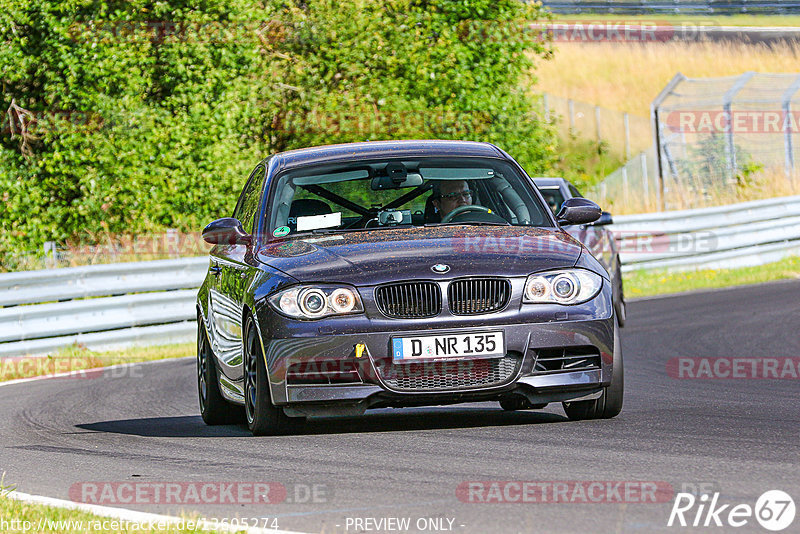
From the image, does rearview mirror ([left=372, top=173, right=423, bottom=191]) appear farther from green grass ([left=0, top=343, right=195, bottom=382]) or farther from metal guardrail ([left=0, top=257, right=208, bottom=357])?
metal guardrail ([left=0, top=257, right=208, bottom=357])

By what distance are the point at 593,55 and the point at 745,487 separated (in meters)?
45.4

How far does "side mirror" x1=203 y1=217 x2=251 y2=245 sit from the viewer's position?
28.6 ft

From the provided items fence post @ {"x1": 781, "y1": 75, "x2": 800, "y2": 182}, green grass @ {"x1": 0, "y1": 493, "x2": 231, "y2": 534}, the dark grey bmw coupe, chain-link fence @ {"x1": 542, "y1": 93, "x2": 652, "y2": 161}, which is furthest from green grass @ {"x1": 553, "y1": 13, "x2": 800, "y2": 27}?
green grass @ {"x1": 0, "y1": 493, "x2": 231, "y2": 534}

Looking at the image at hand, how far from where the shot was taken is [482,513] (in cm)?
545

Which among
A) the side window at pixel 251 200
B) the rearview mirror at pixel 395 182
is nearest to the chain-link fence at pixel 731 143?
the side window at pixel 251 200

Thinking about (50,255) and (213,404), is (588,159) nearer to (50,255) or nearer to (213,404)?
(50,255)

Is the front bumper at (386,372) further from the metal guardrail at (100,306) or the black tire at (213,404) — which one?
the metal guardrail at (100,306)

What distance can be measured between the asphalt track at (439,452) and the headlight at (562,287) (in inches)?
26.5

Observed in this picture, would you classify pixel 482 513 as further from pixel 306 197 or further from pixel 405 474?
pixel 306 197

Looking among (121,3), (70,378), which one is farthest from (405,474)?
(121,3)

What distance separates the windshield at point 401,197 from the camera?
8664 millimetres

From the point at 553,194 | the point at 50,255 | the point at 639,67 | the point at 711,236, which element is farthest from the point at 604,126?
the point at 553,194

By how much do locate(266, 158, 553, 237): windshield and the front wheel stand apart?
87 cm

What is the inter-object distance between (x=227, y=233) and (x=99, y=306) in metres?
7.67
